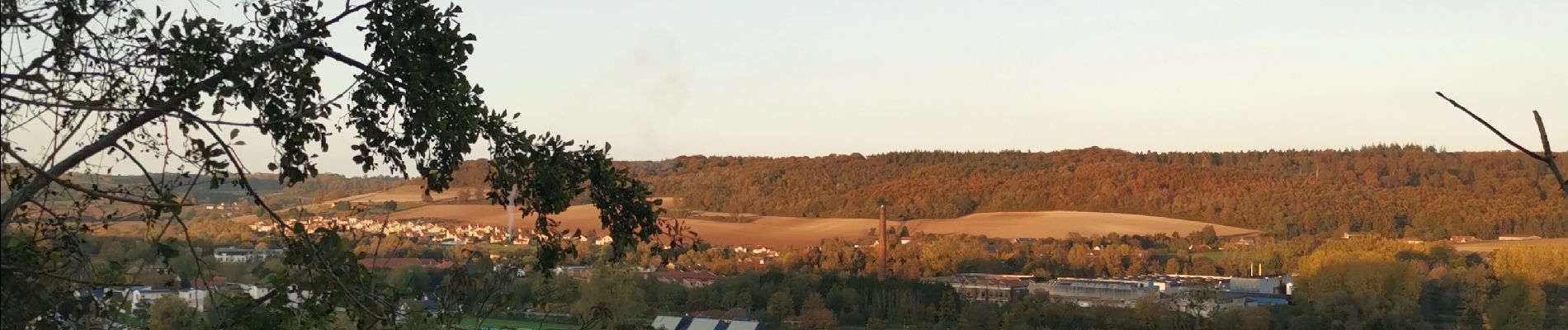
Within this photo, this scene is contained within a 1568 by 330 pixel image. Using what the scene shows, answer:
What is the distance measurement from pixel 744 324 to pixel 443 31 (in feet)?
102

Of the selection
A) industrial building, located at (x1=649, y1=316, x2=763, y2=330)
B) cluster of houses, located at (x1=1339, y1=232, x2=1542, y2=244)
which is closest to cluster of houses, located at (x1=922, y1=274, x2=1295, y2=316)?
industrial building, located at (x1=649, y1=316, x2=763, y2=330)

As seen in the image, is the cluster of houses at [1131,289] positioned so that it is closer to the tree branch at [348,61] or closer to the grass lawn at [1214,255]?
the grass lawn at [1214,255]

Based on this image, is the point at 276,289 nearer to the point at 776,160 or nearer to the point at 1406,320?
the point at 1406,320

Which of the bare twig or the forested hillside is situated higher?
the forested hillside

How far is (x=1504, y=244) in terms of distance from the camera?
177 feet

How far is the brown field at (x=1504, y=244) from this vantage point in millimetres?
52656

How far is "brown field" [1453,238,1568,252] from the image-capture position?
173 feet

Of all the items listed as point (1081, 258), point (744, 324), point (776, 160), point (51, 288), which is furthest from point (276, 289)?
point (776, 160)

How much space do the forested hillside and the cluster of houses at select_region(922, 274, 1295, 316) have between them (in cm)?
1442

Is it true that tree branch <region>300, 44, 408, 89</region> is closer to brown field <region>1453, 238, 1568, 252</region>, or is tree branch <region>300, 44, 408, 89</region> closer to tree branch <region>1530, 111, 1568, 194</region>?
tree branch <region>1530, 111, 1568, 194</region>

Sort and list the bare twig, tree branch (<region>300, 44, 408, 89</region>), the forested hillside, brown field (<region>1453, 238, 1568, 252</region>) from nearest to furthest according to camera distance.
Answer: the bare twig < tree branch (<region>300, 44, 408, 89</region>) < brown field (<region>1453, 238, 1568, 252</region>) < the forested hillside

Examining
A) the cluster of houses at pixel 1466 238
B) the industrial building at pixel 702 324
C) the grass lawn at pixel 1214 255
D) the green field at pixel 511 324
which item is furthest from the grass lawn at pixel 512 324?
the cluster of houses at pixel 1466 238

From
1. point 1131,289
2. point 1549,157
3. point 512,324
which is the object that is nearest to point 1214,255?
point 1131,289

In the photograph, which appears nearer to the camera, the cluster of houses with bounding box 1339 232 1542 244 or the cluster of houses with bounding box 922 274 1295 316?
the cluster of houses with bounding box 922 274 1295 316
